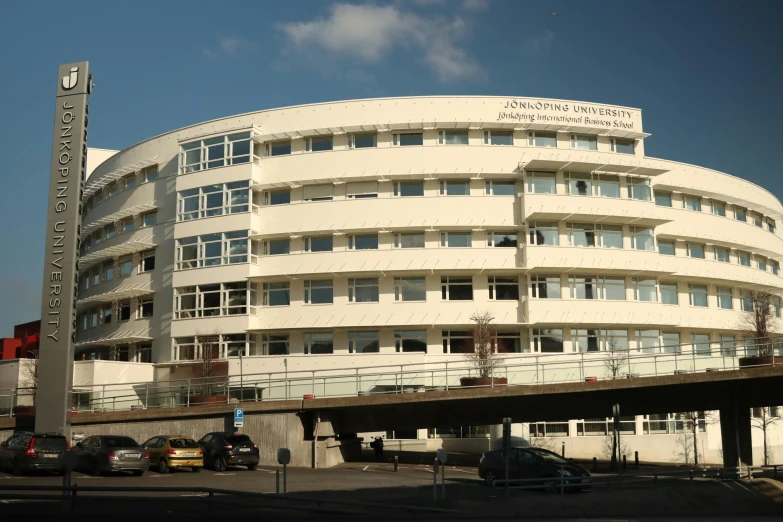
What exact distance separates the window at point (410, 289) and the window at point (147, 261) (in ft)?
56.5

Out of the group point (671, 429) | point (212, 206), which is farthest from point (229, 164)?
point (671, 429)

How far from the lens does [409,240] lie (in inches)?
2109

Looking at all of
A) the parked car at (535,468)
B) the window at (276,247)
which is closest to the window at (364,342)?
the window at (276,247)

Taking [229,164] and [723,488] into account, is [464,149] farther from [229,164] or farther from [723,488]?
[723,488]

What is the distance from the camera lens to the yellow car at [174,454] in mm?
30781

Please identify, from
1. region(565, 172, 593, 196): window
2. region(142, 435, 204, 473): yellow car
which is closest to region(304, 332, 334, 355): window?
region(565, 172, 593, 196): window

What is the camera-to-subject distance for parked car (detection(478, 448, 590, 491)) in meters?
26.7

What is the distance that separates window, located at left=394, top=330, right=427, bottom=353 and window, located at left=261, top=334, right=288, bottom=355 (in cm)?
701

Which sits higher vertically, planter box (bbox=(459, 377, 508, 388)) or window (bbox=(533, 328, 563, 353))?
window (bbox=(533, 328, 563, 353))

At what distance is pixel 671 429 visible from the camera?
5341cm

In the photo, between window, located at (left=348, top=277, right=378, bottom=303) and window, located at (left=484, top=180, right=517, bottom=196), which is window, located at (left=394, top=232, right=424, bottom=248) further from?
window, located at (left=484, top=180, right=517, bottom=196)

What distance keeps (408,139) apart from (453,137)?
113 inches

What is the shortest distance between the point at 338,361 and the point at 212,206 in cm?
1303

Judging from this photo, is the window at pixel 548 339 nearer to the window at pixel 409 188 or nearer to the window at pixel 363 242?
the window at pixel 409 188
